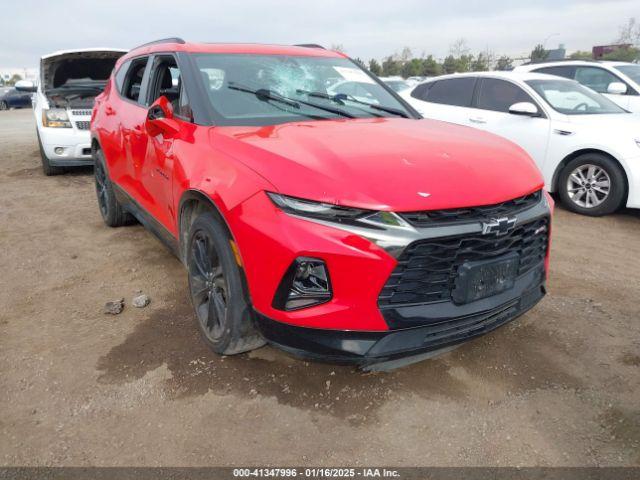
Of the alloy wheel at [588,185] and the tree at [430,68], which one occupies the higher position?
the tree at [430,68]

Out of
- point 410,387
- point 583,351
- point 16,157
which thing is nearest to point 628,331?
point 583,351

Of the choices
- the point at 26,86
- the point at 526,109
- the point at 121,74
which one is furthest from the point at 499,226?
the point at 26,86

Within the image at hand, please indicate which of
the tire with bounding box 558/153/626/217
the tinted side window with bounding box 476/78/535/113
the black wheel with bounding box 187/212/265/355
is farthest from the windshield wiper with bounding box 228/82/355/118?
the tinted side window with bounding box 476/78/535/113

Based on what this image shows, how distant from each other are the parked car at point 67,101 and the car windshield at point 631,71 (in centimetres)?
849

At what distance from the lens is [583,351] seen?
288 cm

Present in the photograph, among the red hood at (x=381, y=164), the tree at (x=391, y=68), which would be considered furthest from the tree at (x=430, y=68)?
the red hood at (x=381, y=164)

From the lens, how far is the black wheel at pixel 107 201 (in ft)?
15.6

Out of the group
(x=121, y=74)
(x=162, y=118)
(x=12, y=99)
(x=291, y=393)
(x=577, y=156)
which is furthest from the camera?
(x=12, y=99)

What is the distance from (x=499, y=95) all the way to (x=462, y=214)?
15.9 feet

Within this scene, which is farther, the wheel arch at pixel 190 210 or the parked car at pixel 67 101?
the parked car at pixel 67 101

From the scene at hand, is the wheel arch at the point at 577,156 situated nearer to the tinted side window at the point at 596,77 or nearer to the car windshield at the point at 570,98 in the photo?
the car windshield at the point at 570,98

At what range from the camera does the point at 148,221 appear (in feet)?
12.1

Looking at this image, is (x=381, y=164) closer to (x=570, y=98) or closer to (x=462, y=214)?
(x=462, y=214)

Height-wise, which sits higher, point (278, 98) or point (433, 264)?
point (278, 98)
